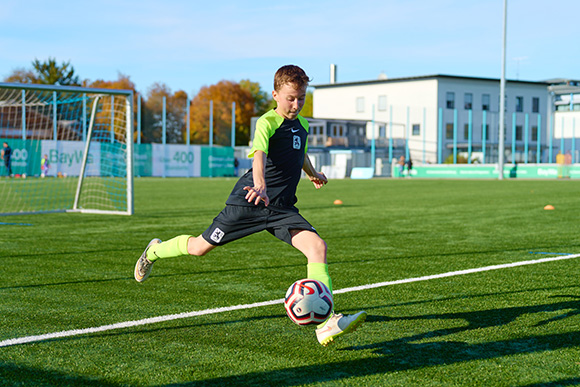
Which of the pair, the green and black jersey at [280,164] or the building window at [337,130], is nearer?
the green and black jersey at [280,164]

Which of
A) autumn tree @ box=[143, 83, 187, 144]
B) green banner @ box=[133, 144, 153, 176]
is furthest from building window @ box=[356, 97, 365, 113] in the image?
green banner @ box=[133, 144, 153, 176]

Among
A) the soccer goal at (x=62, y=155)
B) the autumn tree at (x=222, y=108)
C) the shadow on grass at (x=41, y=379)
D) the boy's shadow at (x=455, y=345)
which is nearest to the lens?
the shadow on grass at (x=41, y=379)

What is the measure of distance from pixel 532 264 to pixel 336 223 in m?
5.42

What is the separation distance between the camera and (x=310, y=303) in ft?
13.1

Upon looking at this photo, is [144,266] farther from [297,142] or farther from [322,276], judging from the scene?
[322,276]

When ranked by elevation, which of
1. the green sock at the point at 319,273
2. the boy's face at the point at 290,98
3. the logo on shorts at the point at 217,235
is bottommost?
the green sock at the point at 319,273

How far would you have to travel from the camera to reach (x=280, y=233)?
453 centimetres

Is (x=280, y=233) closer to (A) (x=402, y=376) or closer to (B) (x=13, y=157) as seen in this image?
(A) (x=402, y=376)

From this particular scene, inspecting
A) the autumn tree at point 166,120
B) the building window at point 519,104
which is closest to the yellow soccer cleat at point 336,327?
the autumn tree at point 166,120

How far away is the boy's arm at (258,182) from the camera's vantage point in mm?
4172

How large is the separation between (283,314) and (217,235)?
80 centimetres

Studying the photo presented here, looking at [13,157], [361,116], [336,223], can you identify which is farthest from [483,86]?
[336,223]

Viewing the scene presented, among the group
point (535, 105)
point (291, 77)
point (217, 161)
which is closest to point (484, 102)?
point (535, 105)

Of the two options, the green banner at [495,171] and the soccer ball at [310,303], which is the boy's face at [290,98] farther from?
the green banner at [495,171]
